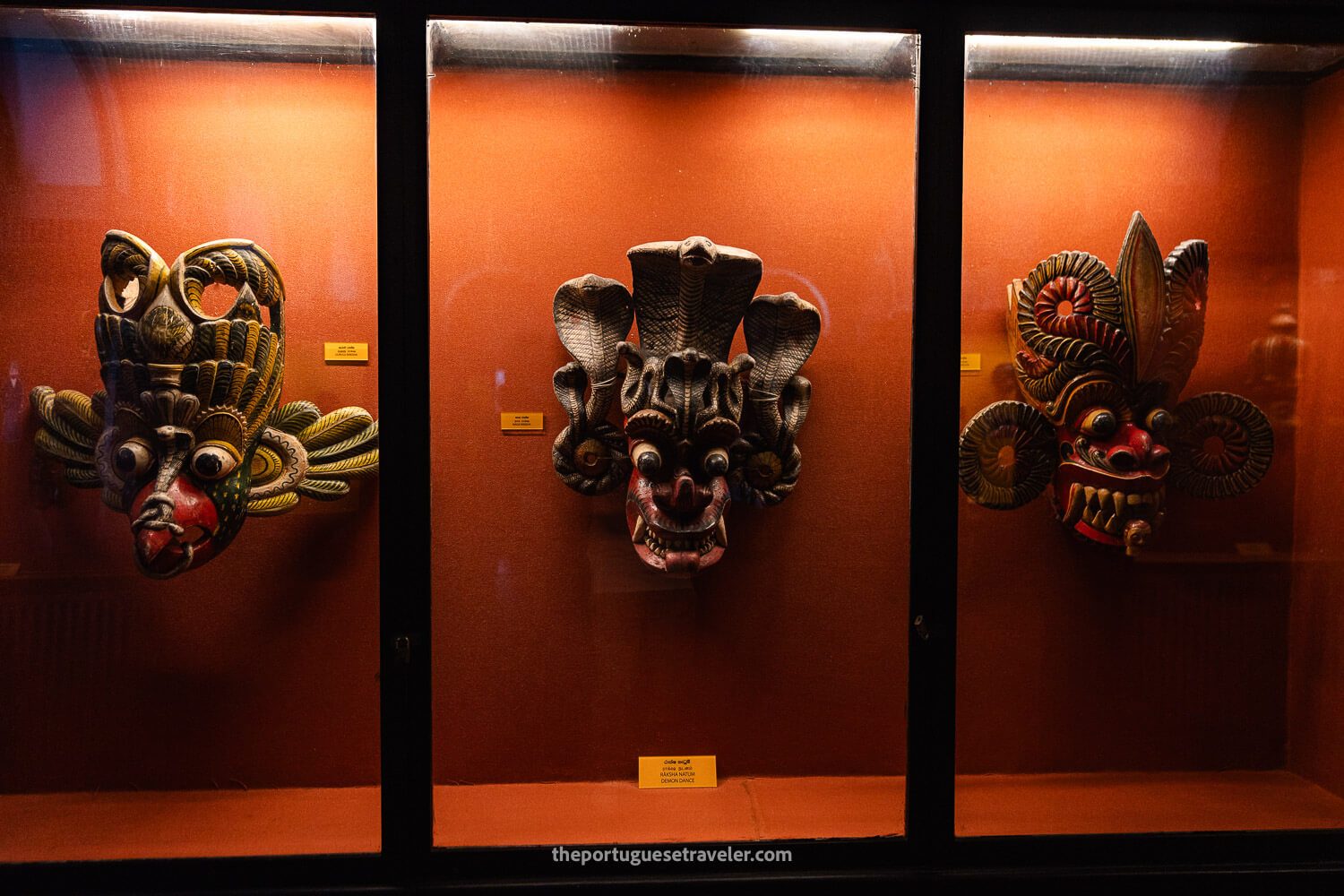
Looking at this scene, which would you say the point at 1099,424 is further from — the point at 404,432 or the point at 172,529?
the point at 172,529

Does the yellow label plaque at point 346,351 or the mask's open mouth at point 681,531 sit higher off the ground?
the yellow label plaque at point 346,351

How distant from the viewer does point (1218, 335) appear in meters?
1.44

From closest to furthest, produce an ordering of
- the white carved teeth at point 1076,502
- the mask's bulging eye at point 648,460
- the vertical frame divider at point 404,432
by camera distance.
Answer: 1. the vertical frame divider at point 404,432
2. the mask's bulging eye at point 648,460
3. the white carved teeth at point 1076,502

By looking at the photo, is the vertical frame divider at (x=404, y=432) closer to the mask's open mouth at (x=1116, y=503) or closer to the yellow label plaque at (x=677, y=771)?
the yellow label plaque at (x=677, y=771)

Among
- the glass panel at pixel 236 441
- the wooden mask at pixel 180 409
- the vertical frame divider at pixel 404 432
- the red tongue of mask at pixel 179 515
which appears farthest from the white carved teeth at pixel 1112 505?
the red tongue of mask at pixel 179 515

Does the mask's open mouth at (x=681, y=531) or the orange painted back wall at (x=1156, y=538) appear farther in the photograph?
the orange painted back wall at (x=1156, y=538)

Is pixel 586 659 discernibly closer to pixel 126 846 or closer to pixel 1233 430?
pixel 126 846

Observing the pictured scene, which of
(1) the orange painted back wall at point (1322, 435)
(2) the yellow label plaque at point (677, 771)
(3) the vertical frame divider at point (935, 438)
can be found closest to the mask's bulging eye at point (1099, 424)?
(3) the vertical frame divider at point (935, 438)

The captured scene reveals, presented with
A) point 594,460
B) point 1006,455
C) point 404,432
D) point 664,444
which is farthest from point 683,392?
point 1006,455

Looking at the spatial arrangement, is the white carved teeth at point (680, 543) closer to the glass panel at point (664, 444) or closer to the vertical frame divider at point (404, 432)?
the glass panel at point (664, 444)

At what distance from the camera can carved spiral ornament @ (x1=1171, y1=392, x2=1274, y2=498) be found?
1.39 m

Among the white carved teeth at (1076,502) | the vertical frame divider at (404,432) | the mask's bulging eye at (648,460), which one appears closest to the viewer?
the vertical frame divider at (404,432)

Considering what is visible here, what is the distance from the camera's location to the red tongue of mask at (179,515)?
1.18 m

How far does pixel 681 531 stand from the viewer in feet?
4.24
